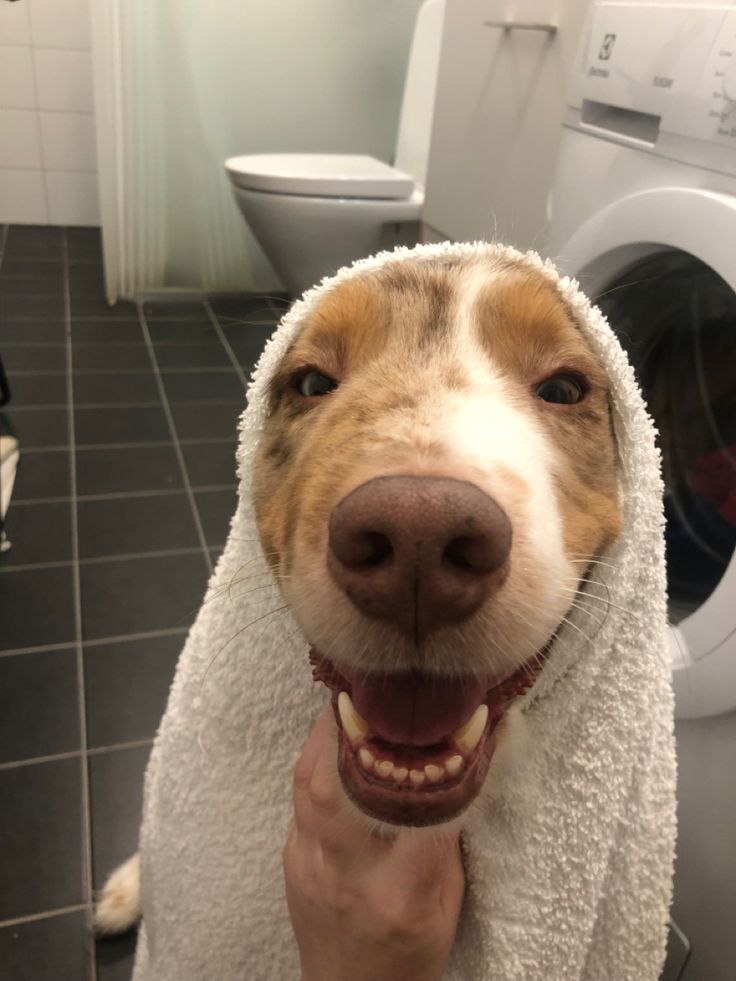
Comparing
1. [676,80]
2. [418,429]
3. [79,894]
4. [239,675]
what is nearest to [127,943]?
[79,894]

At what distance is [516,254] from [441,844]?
1.85ft

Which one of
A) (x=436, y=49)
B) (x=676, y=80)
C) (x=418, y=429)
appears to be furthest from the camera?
(x=436, y=49)

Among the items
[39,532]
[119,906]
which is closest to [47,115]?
[39,532]

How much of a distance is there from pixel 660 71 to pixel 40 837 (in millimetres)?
1644

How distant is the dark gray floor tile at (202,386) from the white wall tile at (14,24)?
2711 mm

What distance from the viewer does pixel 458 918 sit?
2.39 feet

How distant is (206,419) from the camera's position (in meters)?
2.80

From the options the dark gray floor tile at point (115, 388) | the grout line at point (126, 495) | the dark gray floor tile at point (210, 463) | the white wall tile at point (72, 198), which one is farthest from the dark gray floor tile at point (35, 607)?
the white wall tile at point (72, 198)

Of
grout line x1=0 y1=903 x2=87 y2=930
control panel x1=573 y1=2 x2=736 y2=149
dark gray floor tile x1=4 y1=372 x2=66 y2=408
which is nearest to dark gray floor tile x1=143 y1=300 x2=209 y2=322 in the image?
dark gray floor tile x1=4 y1=372 x2=66 y2=408

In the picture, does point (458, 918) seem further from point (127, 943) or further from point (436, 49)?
point (436, 49)

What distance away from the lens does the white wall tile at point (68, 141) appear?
4570 millimetres

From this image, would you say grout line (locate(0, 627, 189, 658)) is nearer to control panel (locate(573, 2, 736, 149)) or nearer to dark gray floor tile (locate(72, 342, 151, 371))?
control panel (locate(573, 2, 736, 149))

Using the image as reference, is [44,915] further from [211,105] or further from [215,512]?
[211,105]

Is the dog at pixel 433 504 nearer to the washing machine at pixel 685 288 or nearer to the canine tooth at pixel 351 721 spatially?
the canine tooth at pixel 351 721
